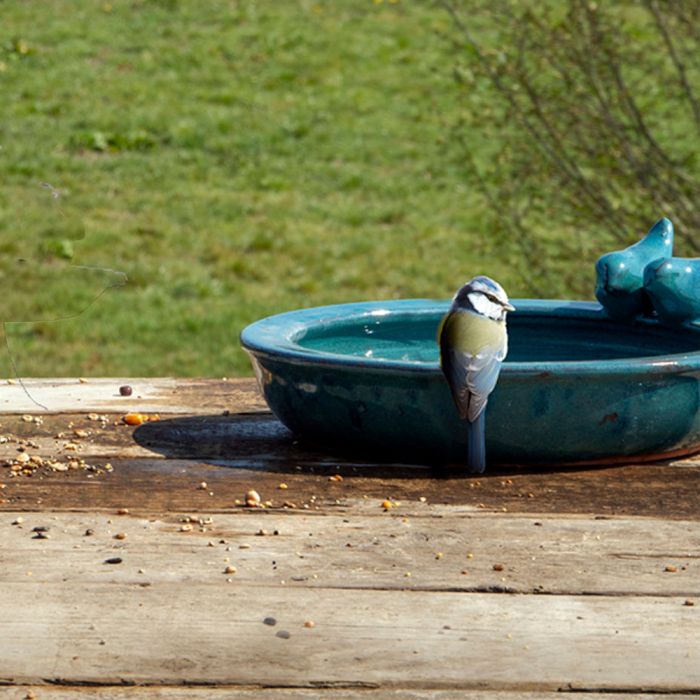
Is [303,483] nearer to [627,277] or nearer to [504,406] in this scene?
[504,406]

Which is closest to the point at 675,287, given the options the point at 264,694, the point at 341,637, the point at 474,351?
the point at 474,351

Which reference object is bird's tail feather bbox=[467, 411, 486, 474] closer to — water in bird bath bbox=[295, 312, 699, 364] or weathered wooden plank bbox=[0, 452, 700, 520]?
weathered wooden plank bbox=[0, 452, 700, 520]

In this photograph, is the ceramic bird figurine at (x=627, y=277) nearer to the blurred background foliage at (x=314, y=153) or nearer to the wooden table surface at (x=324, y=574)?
the wooden table surface at (x=324, y=574)

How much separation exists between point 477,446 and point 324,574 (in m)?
0.53

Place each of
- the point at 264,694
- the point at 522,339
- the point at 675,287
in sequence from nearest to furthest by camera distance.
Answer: the point at 264,694, the point at 675,287, the point at 522,339

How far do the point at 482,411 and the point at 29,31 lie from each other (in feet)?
26.2

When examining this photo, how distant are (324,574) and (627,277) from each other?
3.68ft

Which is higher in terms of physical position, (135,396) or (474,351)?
(474,351)

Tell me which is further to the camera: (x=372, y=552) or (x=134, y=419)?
(x=134, y=419)

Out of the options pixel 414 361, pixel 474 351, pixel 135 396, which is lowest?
pixel 135 396

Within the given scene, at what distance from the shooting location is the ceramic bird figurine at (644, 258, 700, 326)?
2609mm

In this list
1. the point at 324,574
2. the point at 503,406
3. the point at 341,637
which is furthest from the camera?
the point at 503,406

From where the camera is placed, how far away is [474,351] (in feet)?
7.16

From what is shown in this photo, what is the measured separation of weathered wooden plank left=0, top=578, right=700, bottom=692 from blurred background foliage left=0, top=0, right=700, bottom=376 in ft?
8.70
